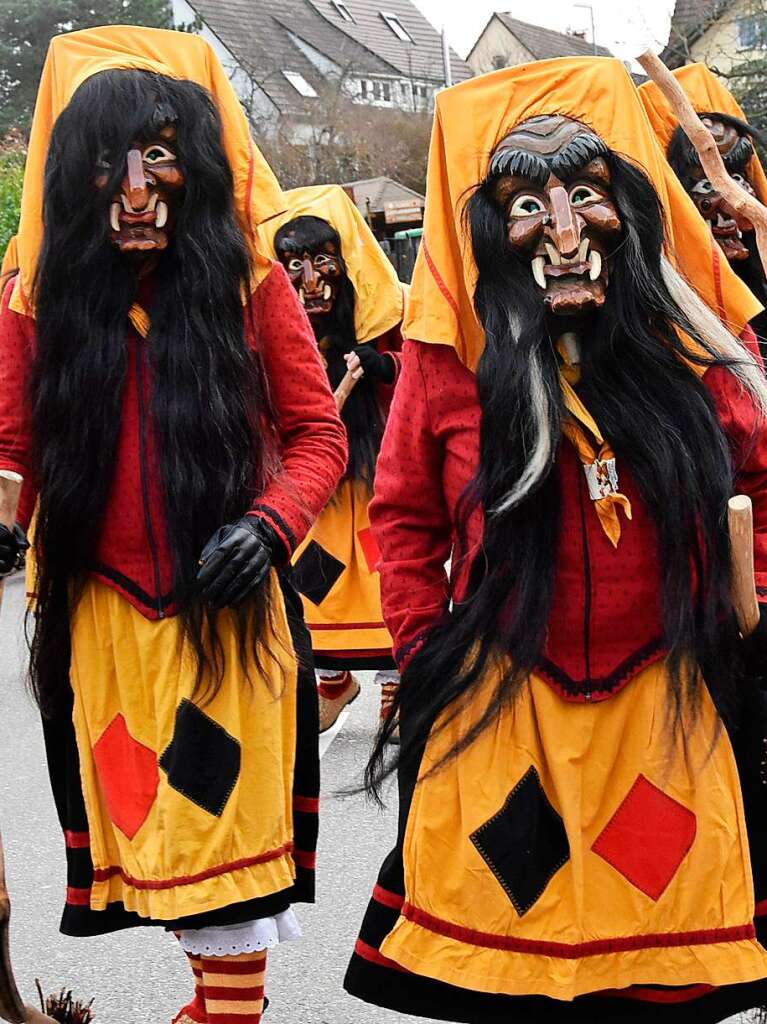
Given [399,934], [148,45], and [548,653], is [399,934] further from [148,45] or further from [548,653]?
[148,45]

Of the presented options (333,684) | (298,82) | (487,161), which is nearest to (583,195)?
(487,161)

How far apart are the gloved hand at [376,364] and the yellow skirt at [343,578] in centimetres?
39

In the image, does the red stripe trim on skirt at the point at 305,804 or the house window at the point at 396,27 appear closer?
the red stripe trim on skirt at the point at 305,804

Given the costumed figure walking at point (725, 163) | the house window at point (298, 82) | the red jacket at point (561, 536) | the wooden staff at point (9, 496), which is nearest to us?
the red jacket at point (561, 536)

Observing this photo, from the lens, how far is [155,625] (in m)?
3.08

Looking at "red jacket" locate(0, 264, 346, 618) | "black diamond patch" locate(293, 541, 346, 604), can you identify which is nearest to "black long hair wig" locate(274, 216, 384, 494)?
"black diamond patch" locate(293, 541, 346, 604)

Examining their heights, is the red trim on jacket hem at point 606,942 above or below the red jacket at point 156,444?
below

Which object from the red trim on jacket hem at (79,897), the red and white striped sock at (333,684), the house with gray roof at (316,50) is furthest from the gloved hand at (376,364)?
the house with gray roof at (316,50)

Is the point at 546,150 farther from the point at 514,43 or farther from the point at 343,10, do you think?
the point at 343,10

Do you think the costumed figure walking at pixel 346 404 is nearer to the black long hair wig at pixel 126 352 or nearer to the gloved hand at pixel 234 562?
the black long hair wig at pixel 126 352

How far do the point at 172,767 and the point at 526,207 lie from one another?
1.23 meters

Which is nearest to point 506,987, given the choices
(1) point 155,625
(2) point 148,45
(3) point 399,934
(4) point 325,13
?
(3) point 399,934

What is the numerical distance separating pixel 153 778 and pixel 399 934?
692 millimetres

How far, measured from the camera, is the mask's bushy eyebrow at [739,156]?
14.4ft
